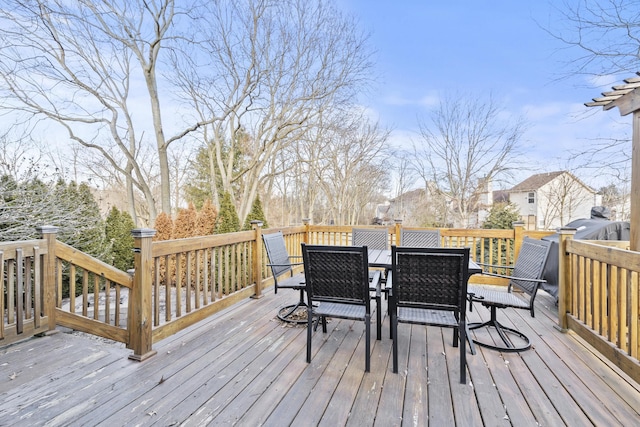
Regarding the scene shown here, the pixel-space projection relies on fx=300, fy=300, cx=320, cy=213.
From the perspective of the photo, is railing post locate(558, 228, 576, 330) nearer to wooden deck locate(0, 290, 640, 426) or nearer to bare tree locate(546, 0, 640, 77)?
wooden deck locate(0, 290, 640, 426)

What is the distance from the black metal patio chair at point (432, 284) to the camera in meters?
2.04

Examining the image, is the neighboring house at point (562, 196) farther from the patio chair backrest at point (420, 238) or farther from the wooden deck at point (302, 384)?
the wooden deck at point (302, 384)

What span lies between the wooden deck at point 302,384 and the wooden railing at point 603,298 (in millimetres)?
136

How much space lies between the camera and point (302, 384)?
2047mm

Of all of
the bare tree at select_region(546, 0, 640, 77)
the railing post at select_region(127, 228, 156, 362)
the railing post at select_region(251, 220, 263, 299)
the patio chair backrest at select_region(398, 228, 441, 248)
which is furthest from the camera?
the bare tree at select_region(546, 0, 640, 77)

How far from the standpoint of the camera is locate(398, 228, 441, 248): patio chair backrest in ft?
14.2

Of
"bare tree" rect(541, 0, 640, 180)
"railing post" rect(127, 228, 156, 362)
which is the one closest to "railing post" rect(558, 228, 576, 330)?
"railing post" rect(127, 228, 156, 362)

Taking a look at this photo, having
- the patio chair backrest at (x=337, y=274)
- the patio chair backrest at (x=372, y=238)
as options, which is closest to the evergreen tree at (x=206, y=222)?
the patio chair backrest at (x=372, y=238)

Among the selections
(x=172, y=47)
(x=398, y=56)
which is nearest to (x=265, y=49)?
(x=172, y=47)

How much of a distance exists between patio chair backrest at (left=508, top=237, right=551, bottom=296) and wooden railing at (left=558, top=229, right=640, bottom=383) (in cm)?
32

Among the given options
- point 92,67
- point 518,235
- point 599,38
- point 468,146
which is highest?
point 92,67

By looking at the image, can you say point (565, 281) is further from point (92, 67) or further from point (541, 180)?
point (92, 67)

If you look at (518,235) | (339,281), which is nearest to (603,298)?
(339,281)

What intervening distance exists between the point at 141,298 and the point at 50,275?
106cm
